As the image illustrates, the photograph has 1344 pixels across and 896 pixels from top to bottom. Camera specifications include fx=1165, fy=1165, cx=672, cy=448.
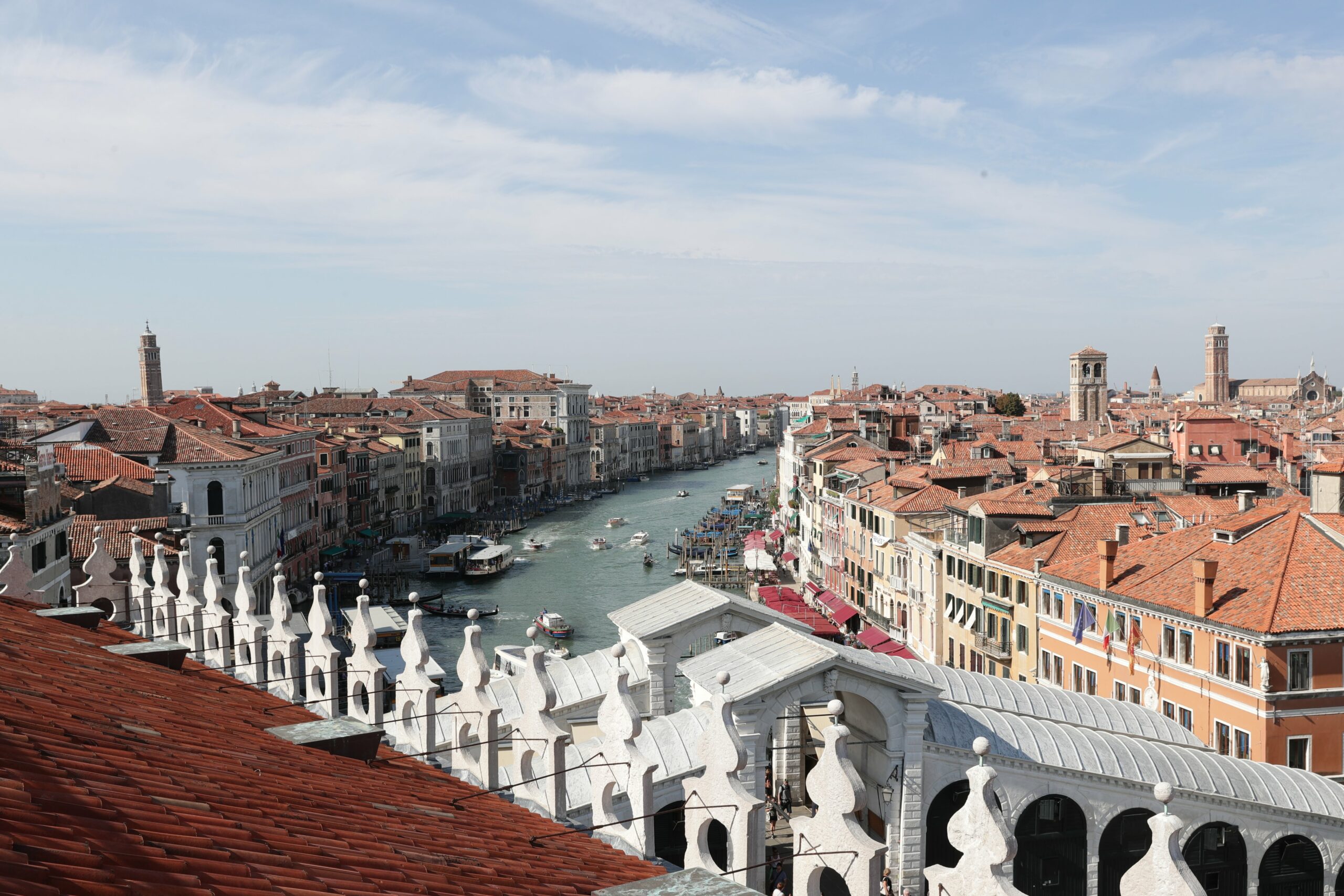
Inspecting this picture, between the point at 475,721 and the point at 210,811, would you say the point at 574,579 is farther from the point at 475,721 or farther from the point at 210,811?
the point at 210,811

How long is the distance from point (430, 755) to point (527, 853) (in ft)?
7.84

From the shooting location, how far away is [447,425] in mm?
70688

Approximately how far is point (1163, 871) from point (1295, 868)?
12.4 m

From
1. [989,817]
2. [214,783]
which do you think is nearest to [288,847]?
[214,783]

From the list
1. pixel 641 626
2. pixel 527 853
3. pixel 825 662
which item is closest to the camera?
pixel 527 853

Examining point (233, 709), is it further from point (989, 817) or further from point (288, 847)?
point (989, 817)

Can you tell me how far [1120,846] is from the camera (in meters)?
13.1

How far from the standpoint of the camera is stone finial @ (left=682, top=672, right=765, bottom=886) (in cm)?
385

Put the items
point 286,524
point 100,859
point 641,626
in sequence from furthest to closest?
point 286,524 → point 641,626 → point 100,859

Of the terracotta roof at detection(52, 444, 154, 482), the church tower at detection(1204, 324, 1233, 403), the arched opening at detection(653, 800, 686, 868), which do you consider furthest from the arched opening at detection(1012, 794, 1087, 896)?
the church tower at detection(1204, 324, 1233, 403)

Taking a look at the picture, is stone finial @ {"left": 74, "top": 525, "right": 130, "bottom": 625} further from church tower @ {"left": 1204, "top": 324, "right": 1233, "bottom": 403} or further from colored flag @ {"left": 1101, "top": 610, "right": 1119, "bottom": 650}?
church tower @ {"left": 1204, "top": 324, "right": 1233, "bottom": 403}

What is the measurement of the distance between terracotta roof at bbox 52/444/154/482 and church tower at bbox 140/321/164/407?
172ft

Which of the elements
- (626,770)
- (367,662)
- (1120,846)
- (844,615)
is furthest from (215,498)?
(626,770)

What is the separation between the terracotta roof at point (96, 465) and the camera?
28688 millimetres
